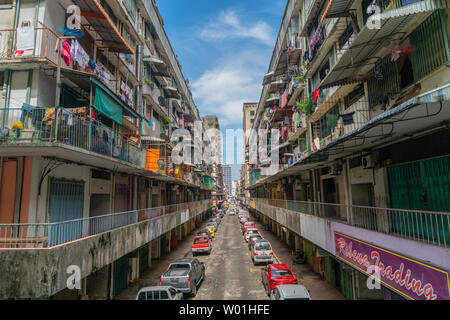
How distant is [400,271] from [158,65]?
21.7 m

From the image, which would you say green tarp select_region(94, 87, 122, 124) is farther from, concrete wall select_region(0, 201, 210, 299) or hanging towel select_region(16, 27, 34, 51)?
concrete wall select_region(0, 201, 210, 299)

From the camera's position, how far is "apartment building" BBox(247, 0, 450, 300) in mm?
6371

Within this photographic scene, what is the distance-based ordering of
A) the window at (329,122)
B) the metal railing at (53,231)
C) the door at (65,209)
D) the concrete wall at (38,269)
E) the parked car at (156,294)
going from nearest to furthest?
the concrete wall at (38,269), the metal railing at (53,231), the door at (65,209), the parked car at (156,294), the window at (329,122)

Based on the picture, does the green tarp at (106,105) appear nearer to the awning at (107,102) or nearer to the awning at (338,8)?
the awning at (107,102)

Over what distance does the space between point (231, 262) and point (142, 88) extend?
16.4 m

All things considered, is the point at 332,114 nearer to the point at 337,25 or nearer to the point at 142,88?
the point at 337,25

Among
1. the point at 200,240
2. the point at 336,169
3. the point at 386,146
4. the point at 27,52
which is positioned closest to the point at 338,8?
the point at 386,146

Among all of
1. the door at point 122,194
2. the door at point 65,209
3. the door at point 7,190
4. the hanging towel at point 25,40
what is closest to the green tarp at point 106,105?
the hanging towel at point 25,40

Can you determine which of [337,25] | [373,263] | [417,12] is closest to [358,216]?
[373,263]

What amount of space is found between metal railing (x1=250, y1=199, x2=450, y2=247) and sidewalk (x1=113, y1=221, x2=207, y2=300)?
37.7 ft

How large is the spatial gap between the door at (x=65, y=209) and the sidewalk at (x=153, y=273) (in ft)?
23.8

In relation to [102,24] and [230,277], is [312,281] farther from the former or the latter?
[102,24]

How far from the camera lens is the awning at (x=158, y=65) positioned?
20.7 m

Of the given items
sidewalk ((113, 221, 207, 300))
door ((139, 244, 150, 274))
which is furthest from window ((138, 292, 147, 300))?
door ((139, 244, 150, 274))
